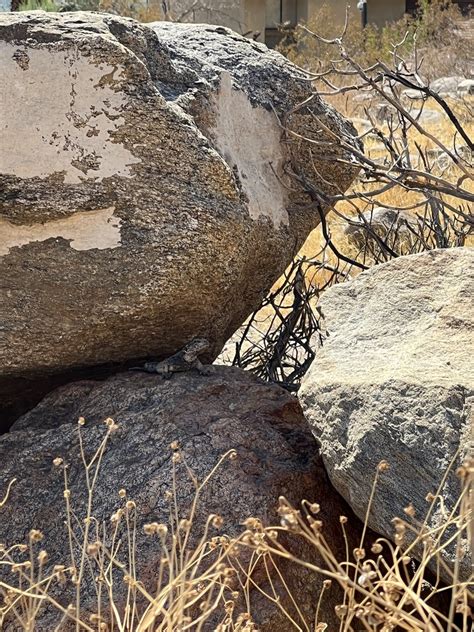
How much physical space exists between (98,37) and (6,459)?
3.26 ft

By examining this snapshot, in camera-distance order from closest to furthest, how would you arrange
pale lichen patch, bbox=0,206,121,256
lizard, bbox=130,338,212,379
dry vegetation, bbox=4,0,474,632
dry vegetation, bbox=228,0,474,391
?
dry vegetation, bbox=4,0,474,632
pale lichen patch, bbox=0,206,121,256
lizard, bbox=130,338,212,379
dry vegetation, bbox=228,0,474,391

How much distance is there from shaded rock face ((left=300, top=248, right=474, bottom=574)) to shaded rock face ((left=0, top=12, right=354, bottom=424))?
0.34 meters

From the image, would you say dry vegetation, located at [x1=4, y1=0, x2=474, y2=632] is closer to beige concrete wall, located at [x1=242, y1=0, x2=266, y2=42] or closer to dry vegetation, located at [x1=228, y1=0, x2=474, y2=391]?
dry vegetation, located at [x1=228, y1=0, x2=474, y2=391]

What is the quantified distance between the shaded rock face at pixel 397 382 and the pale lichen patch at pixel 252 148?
42 cm

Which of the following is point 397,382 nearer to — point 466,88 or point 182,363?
point 182,363

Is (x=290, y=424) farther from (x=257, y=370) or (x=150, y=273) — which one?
(x=257, y=370)

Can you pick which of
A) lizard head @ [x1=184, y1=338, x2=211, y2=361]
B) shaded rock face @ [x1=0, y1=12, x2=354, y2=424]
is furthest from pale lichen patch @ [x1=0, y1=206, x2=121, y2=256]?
lizard head @ [x1=184, y1=338, x2=211, y2=361]

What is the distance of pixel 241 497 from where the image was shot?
7.51 feet

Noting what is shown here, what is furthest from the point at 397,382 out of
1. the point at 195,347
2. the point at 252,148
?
the point at 252,148

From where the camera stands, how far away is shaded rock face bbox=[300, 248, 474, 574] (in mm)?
1953

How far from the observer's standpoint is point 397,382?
2029 millimetres

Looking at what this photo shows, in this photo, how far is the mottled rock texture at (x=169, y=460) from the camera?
7.41 feet

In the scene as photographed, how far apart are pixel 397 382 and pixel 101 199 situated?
2.62 feet

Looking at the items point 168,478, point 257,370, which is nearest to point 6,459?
point 168,478
